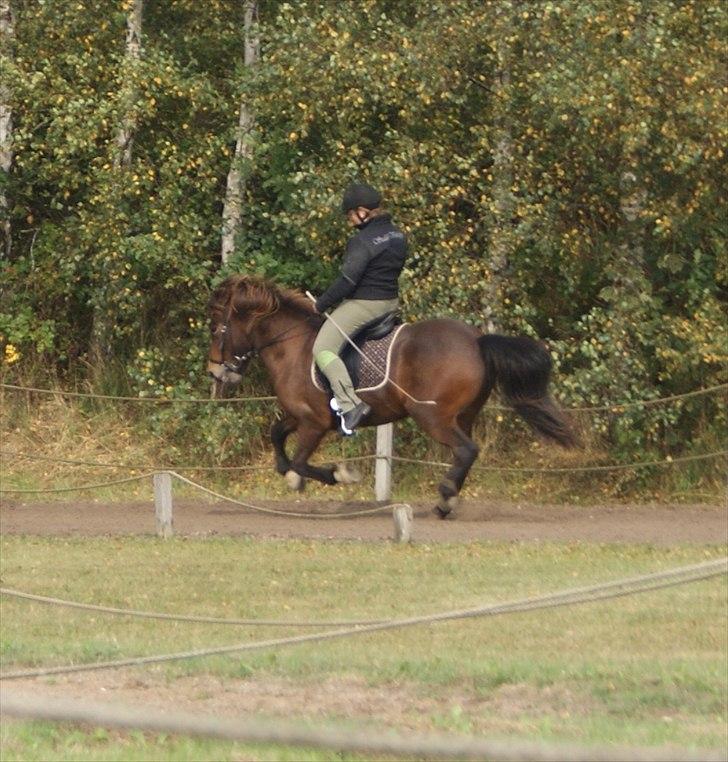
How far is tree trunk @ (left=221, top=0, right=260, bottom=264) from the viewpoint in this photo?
19.5 meters

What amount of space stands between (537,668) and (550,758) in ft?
17.8

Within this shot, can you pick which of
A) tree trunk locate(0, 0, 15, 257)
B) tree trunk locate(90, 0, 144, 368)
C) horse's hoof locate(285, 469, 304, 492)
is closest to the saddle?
horse's hoof locate(285, 469, 304, 492)

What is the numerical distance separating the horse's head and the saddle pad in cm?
122

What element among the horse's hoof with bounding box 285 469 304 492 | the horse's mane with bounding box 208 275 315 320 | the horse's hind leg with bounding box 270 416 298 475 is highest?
the horse's mane with bounding box 208 275 315 320

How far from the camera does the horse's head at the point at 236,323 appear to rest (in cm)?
1584

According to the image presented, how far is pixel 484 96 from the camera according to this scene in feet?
62.0

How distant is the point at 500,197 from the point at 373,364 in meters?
3.79

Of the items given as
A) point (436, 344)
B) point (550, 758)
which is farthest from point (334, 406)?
point (550, 758)

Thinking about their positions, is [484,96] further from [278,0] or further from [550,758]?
[550,758]

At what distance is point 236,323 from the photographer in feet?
52.2

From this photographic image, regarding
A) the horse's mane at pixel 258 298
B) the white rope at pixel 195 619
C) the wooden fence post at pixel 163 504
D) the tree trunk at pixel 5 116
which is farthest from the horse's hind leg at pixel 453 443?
the tree trunk at pixel 5 116

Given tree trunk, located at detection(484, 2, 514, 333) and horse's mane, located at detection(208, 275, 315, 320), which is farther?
tree trunk, located at detection(484, 2, 514, 333)

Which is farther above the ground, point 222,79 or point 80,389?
point 222,79

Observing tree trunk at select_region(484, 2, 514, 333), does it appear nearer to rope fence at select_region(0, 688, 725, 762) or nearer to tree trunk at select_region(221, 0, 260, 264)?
tree trunk at select_region(221, 0, 260, 264)
